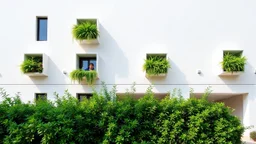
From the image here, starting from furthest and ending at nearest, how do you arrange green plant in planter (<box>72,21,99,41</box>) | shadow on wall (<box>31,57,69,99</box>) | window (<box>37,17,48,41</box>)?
window (<box>37,17,48,41</box>), shadow on wall (<box>31,57,69,99</box>), green plant in planter (<box>72,21,99,41</box>)

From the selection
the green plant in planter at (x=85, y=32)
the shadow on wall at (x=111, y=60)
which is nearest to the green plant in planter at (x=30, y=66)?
the green plant in planter at (x=85, y=32)

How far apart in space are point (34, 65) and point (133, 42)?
4572 mm

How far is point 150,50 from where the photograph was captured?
9.96 metres

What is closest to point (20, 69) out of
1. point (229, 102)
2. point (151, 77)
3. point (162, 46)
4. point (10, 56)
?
point (10, 56)

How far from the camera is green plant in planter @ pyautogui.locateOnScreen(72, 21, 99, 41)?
9.43m

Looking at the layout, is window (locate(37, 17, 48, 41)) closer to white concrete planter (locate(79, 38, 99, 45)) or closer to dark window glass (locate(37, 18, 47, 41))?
dark window glass (locate(37, 18, 47, 41))

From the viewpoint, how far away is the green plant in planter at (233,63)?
9.22m

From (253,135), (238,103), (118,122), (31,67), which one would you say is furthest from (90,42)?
(253,135)

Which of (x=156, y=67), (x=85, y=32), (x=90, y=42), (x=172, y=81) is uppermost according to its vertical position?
(x=85, y=32)

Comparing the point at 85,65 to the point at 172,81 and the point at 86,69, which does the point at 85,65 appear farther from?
the point at 172,81

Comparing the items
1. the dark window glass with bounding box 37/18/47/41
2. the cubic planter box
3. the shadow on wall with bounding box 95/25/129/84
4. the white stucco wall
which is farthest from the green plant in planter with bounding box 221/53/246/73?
the dark window glass with bounding box 37/18/47/41

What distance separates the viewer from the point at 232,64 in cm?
920

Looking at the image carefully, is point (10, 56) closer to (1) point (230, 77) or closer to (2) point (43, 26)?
(2) point (43, 26)

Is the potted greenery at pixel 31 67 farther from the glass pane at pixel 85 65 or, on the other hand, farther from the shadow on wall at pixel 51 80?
the glass pane at pixel 85 65
